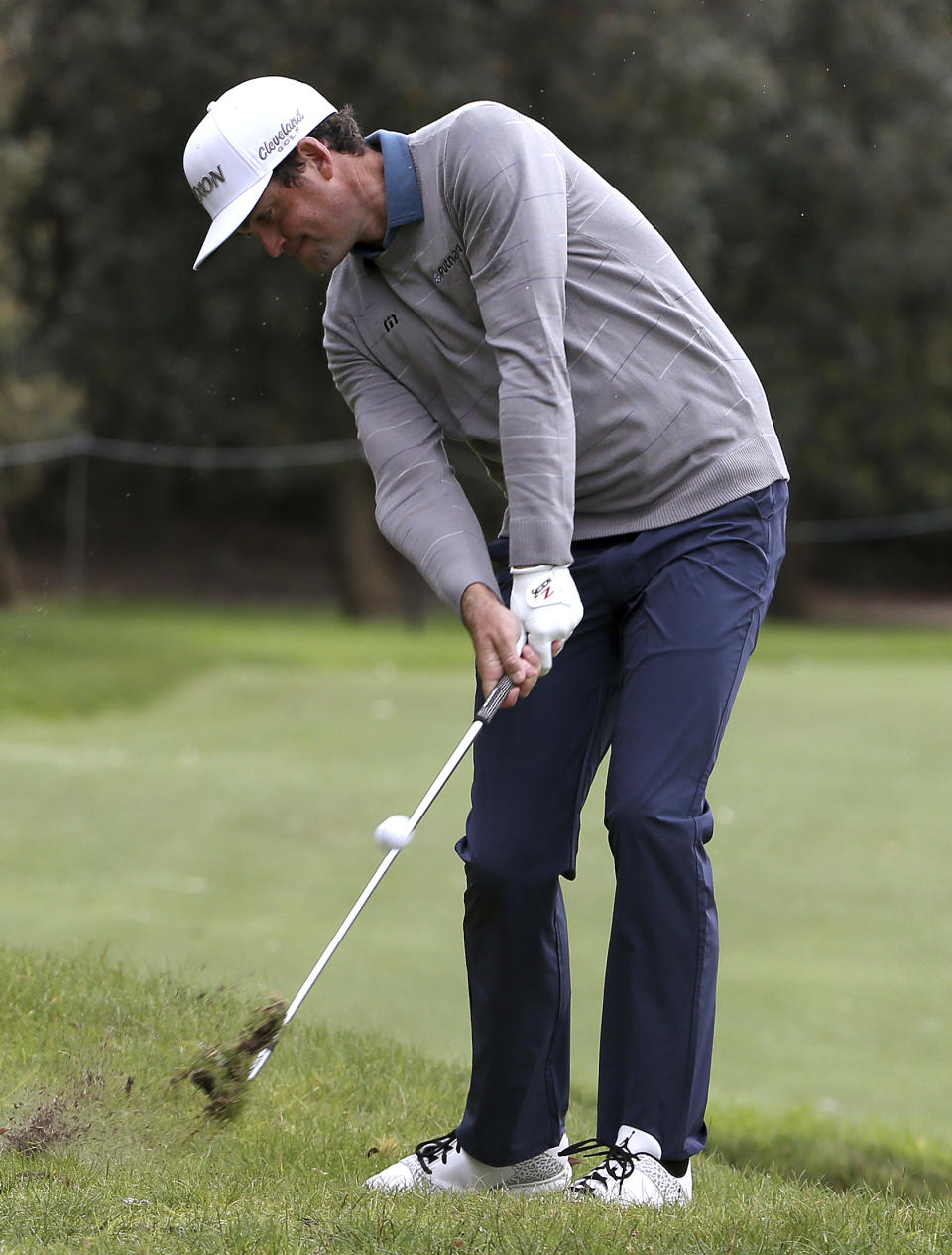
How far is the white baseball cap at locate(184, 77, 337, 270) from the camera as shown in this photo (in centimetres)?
298

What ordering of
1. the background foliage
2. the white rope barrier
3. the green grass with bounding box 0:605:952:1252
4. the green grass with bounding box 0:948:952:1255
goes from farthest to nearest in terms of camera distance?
the white rope barrier < the background foliage < the green grass with bounding box 0:605:952:1252 < the green grass with bounding box 0:948:952:1255

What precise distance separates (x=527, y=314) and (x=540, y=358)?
0.08 metres

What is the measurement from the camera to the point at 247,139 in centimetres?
299

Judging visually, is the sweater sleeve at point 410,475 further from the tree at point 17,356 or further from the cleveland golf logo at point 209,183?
the tree at point 17,356

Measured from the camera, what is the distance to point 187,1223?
2.52 meters

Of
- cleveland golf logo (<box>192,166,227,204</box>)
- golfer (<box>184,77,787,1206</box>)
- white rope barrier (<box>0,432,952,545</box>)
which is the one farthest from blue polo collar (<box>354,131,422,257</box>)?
white rope barrier (<box>0,432,952,545</box>)

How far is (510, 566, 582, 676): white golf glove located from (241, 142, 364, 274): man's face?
2.18 feet

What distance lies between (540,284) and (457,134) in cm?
32

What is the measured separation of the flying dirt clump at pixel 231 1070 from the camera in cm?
316

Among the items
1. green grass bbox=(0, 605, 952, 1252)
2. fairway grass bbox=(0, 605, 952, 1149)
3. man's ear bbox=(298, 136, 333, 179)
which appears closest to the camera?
green grass bbox=(0, 605, 952, 1252)

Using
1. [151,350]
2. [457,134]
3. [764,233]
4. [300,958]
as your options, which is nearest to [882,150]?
[764,233]

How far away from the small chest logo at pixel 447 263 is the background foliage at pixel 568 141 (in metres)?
10.3

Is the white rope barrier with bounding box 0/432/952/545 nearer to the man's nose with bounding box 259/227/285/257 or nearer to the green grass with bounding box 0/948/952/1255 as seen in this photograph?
the green grass with bounding box 0/948/952/1255

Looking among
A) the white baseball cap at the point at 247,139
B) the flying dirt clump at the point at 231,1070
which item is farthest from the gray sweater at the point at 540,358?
the flying dirt clump at the point at 231,1070
